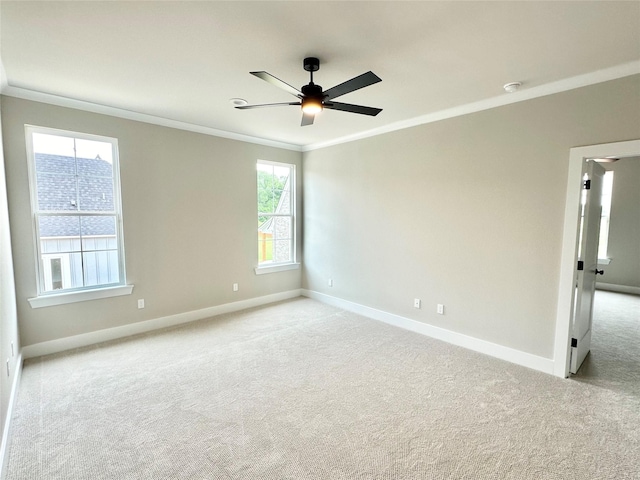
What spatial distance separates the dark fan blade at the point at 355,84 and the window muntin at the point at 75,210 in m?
2.84

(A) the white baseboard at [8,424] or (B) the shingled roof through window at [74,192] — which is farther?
(B) the shingled roof through window at [74,192]

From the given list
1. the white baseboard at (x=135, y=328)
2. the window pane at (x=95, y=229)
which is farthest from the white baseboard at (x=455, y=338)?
the window pane at (x=95, y=229)

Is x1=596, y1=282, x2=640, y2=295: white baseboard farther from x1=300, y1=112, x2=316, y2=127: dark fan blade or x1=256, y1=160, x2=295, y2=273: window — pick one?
x1=300, y1=112, x2=316, y2=127: dark fan blade

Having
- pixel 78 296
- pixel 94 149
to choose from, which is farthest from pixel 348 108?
pixel 78 296

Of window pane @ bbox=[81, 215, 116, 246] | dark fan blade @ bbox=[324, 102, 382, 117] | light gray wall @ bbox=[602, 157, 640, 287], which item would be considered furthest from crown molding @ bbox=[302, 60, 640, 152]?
light gray wall @ bbox=[602, 157, 640, 287]

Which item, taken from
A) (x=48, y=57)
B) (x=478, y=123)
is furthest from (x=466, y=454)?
(x=48, y=57)

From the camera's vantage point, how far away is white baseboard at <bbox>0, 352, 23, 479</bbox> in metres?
1.72

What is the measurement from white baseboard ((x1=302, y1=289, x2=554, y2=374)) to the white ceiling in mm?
2530

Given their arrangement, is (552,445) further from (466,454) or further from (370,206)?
(370,206)

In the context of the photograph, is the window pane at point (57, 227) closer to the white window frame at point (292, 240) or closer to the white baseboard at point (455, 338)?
the white window frame at point (292, 240)

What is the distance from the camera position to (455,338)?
3.49 m

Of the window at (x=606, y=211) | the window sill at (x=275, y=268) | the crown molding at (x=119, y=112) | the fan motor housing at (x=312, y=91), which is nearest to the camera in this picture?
the fan motor housing at (x=312, y=91)

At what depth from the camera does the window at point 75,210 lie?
310cm

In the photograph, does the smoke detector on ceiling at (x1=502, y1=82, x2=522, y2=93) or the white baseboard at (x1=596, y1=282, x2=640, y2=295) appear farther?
the white baseboard at (x1=596, y1=282, x2=640, y2=295)
